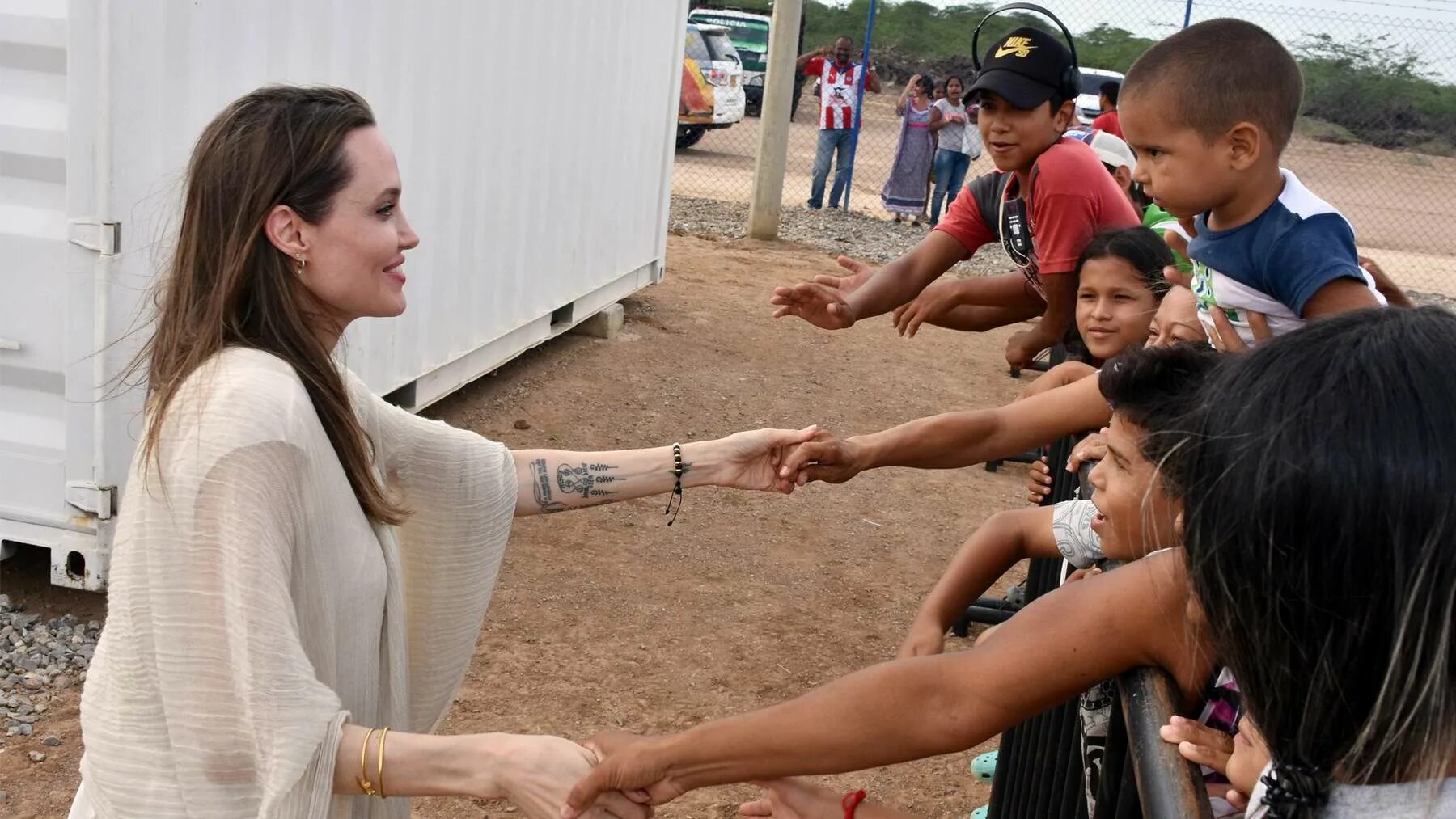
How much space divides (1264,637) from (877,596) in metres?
4.61

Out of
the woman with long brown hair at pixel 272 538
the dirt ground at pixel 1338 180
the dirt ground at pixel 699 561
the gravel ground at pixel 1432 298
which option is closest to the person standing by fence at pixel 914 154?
the dirt ground at pixel 1338 180

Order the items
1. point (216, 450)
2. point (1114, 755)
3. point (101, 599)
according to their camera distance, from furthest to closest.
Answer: point (101, 599), point (216, 450), point (1114, 755)

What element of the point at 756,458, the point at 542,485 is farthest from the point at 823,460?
the point at 542,485

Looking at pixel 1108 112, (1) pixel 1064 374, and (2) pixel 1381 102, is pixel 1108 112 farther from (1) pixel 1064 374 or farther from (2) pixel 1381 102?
(2) pixel 1381 102

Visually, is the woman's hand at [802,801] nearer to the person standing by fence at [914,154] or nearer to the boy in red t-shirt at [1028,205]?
the boy in red t-shirt at [1028,205]

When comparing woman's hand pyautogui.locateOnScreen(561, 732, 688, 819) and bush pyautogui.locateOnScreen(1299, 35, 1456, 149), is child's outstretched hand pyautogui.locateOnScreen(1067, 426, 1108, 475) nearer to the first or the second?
woman's hand pyautogui.locateOnScreen(561, 732, 688, 819)

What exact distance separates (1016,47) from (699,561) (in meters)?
2.56

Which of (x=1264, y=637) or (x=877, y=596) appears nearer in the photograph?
(x=1264, y=637)

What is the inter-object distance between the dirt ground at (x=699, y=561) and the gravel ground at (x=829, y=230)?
432cm

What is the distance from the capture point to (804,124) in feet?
88.9

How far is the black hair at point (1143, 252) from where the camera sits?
391 centimetres

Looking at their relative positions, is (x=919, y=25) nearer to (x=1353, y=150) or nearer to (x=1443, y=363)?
(x=1353, y=150)

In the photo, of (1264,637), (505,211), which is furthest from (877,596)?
(1264,637)

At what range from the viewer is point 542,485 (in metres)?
2.99
